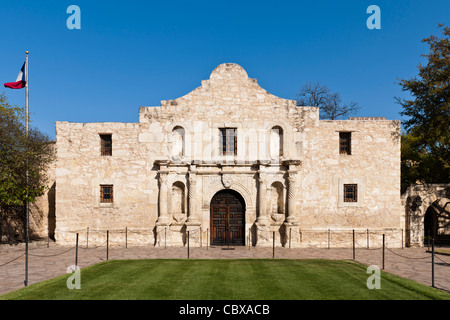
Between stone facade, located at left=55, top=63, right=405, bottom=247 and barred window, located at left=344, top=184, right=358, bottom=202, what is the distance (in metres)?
0.10

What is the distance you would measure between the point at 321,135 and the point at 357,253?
6.00 m

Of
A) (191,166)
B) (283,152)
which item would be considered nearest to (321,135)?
(283,152)

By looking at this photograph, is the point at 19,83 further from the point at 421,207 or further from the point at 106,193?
the point at 421,207

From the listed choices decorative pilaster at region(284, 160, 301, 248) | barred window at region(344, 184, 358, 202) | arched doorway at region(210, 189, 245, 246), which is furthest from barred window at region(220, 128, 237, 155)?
barred window at region(344, 184, 358, 202)

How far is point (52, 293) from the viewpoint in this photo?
808 centimetres

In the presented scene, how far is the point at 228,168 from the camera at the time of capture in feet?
56.4

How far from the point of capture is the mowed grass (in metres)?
7.81

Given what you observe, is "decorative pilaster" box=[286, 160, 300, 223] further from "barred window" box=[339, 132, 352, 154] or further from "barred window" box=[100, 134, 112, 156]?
"barred window" box=[100, 134, 112, 156]

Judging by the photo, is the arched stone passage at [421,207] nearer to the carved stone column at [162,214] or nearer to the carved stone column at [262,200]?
the carved stone column at [262,200]

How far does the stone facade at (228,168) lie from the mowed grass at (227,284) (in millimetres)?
5433

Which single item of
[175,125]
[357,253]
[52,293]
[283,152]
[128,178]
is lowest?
[357,253]

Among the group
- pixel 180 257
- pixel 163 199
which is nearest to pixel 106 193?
pixel 163 199

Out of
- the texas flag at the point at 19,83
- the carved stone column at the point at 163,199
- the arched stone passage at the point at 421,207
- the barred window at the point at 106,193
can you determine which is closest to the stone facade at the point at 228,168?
the carved stone column at the point at 163,199
